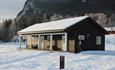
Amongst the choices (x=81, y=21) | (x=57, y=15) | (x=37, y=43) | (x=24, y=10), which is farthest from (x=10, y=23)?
(x=81, y=21)

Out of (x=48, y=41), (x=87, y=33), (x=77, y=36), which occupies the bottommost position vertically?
(x=48, y=41)

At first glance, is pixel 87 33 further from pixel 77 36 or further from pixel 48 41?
pixel 48 41

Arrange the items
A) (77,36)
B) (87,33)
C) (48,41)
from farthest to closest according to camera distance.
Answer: (48,41)
(87,33)
(77,36)

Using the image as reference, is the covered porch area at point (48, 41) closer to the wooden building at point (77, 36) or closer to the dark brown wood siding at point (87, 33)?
the wooden building at point (77, 36)

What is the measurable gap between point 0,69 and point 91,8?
120 meters

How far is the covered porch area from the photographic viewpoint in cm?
3403

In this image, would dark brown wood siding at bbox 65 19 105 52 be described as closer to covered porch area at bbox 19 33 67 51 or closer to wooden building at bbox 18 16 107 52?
wooden building at bbox 18 16 107 52

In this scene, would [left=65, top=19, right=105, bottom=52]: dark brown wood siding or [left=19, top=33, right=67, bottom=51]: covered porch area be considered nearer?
[left=65, top=19, right=105, bottom=52]: dark brown wood siding

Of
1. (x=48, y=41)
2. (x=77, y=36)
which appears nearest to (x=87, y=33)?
(x=77, y=36)

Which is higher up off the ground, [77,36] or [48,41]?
[77,36]

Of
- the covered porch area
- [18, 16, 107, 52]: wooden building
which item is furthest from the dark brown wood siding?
the covered porch area

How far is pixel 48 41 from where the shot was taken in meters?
37.6

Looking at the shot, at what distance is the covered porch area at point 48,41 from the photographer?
112 feet

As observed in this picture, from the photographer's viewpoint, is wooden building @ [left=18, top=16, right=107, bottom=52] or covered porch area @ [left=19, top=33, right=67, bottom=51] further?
covered porch area @ [left=19, top=33, right=67, bottom=51]
